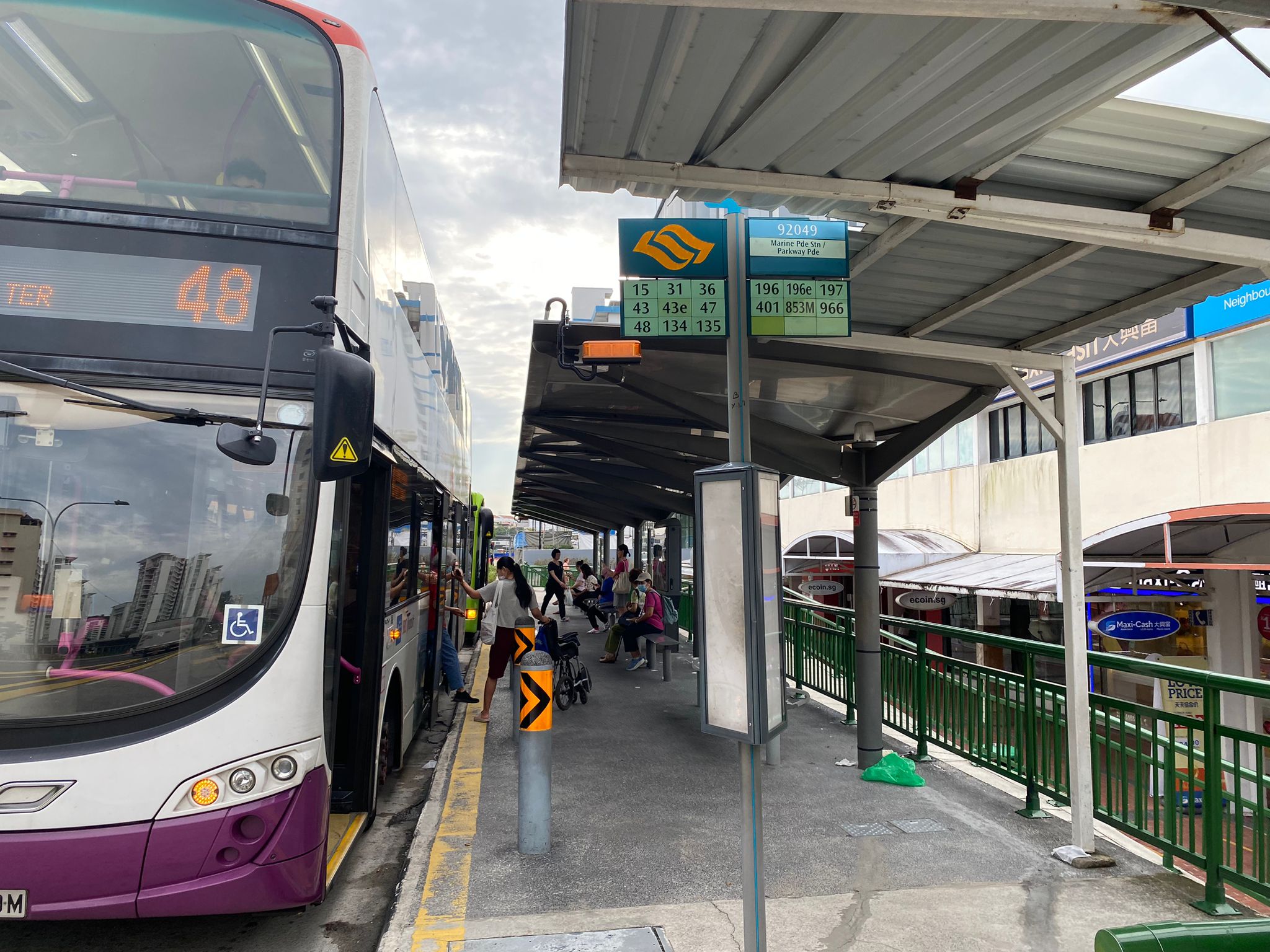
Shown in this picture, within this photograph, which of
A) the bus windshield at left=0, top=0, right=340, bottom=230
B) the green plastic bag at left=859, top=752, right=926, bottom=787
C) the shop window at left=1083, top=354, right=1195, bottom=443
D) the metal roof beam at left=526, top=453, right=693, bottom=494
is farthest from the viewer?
the shop window at left=1083, top=354, right=1195, bottom=443

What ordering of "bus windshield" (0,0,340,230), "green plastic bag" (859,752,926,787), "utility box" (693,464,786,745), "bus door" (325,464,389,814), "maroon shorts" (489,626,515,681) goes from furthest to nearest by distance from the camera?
"maroon shorts" (489,626,515,681), "green plastic bag" (859,752,926,787), "bus door" (325,464,389,814), "bus windshield" (0,0,340,230), "utility box" (693,464,786,745)

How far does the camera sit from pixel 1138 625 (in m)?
12.4

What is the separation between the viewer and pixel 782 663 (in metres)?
3.38

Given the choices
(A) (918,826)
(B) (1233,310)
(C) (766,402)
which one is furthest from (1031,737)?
(B) (1233,310)

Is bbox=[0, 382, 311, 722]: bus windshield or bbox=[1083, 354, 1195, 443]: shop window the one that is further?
bbox=[1083, 354, 1195, 443]: shop window

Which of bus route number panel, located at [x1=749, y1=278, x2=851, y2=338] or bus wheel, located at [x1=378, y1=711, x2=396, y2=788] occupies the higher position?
bus route number panel, located at [x1=749, y1=278, x2=851, y2=338]

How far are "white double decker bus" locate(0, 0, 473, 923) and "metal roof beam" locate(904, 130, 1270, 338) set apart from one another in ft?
10.1

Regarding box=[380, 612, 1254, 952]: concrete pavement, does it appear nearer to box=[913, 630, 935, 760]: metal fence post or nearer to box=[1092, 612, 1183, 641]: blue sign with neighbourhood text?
box=[913, 630, 935, 760]: metal fence post

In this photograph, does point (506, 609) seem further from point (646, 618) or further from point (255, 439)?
point (255, 439)

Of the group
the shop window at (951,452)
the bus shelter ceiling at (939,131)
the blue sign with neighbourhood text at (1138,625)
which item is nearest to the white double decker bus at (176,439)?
the bus shelter ceiling at (939,131)

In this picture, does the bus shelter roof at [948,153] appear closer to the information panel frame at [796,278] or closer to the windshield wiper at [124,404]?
the information panel frame at [796,278]

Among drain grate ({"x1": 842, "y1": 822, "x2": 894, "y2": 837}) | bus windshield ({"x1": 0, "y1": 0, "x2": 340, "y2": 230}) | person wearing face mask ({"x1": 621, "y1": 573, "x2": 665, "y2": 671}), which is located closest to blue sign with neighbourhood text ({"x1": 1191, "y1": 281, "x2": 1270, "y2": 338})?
person wearing face mask ({"x1": 621, "y1": 573, "x2": 665, "y2": 671})

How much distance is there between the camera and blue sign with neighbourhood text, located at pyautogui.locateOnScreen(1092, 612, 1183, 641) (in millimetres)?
12250

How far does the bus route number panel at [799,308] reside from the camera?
3574mm
